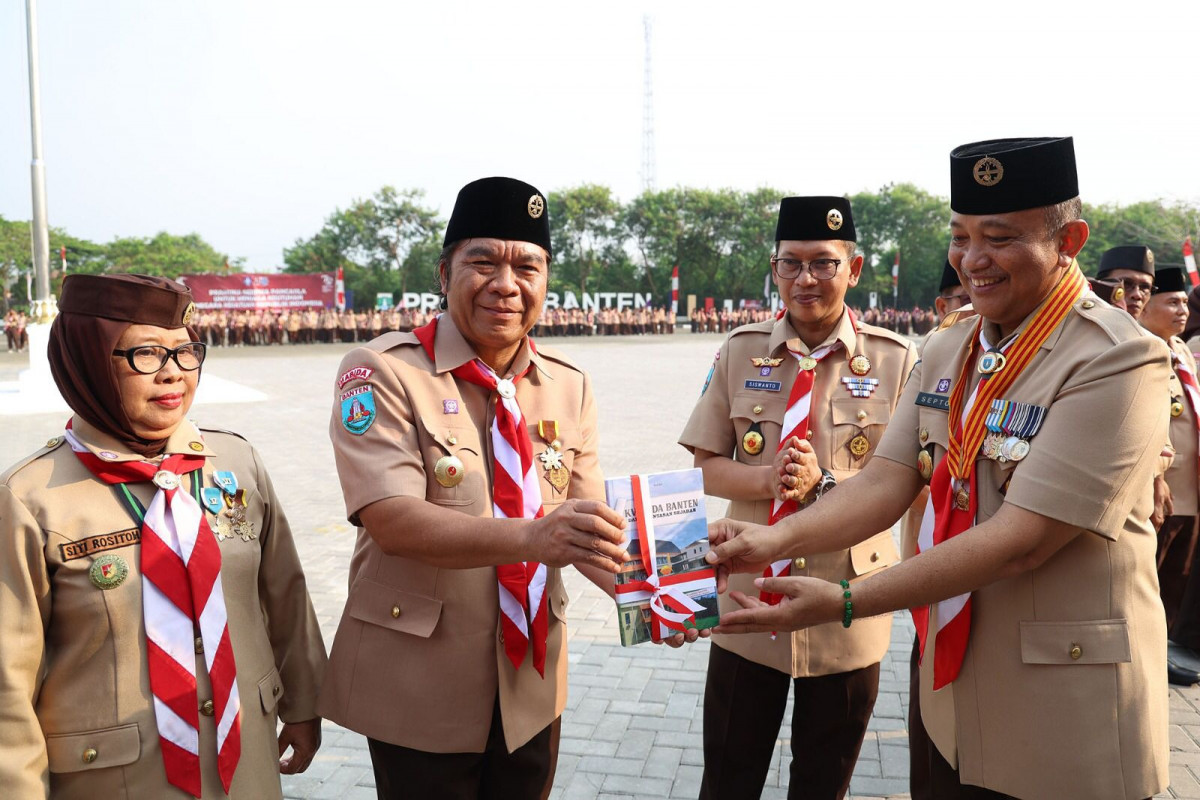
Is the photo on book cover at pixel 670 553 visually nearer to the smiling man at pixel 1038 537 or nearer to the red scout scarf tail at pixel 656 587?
the red scout scarf tail at pixel 656 587

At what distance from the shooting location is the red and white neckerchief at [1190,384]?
5098 millimetres

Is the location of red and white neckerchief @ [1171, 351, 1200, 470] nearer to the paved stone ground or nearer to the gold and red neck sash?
the paved stone ground

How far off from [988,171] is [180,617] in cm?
228

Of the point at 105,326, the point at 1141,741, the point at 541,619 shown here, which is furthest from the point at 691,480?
the point at 105,326

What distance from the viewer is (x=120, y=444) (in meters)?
2.30

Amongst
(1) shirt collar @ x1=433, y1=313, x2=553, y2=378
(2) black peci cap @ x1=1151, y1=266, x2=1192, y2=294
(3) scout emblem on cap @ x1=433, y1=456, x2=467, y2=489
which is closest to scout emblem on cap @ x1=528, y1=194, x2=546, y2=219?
(1) shirt collar @ x1=433, y1=313, x2=553, y2=378

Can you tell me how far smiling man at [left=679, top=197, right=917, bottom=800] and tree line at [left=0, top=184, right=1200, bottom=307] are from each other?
5272cm

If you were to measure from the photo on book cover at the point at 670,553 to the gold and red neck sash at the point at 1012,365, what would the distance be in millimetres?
676

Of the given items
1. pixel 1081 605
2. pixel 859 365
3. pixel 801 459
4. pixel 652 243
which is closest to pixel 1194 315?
pixel 859 365

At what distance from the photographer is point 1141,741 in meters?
2.10

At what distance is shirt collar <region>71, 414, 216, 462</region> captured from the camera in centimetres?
223

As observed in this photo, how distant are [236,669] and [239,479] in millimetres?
516

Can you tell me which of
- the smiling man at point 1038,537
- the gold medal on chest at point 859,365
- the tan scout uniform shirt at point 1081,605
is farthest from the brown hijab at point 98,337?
the gold medal on chest at point 859,365

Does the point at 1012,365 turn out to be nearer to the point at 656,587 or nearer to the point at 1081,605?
the point at 1081,605
